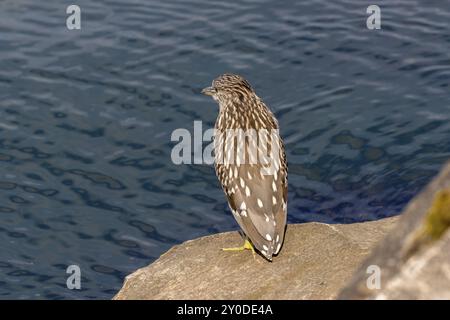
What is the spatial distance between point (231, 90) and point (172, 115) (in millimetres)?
4717

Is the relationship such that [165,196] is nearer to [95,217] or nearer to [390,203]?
[95,217]

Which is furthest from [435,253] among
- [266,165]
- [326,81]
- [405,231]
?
[326,81]

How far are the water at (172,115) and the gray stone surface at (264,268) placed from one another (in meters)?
2.61

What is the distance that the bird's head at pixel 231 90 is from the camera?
1231 cm

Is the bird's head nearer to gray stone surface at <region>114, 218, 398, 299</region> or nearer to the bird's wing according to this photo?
the bird's wing

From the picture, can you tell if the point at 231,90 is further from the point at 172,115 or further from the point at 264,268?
the point at 172,115

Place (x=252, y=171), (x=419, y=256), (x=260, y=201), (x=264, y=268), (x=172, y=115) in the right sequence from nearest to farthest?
(x=419, y=256)
(x=264, y=268)
(x=260, y=201)
(x=252, y=171)
(x=172, y=115)

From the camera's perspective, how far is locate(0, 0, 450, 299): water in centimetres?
1488

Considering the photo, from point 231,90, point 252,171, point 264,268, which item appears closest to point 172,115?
point 231,90

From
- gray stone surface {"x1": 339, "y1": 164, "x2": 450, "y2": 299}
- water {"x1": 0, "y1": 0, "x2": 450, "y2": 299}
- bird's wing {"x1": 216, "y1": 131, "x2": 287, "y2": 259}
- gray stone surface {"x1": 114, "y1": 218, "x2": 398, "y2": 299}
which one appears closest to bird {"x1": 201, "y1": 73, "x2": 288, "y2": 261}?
bird's wing {"x1": 216, "y1": 131, "x2": 287, "y2": 259}

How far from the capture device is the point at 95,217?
1506cm

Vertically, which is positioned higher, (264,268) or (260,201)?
(260,201)

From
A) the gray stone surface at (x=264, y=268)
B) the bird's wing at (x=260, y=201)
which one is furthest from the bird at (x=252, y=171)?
the gray stone surface at (x=264, y=268)

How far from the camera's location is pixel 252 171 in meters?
11.2
